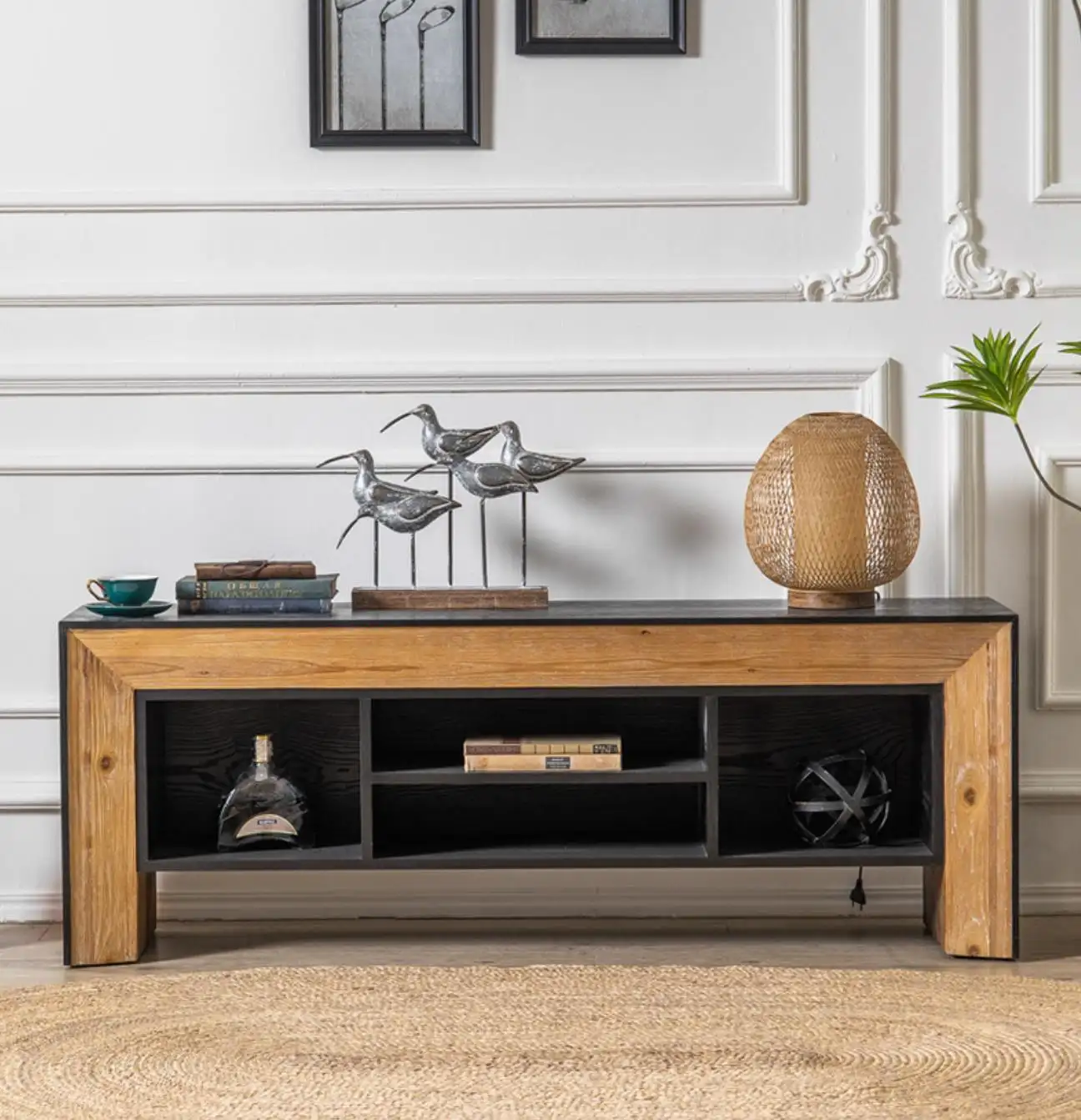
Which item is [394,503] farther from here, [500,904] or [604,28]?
[604,28]

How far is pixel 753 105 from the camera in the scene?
279 centimetres

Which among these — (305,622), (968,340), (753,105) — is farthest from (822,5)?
(305,622)

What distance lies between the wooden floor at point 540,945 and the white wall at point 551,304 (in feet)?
0.23

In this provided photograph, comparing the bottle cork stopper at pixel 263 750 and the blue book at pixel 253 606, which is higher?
the blue book at pixel 253 606

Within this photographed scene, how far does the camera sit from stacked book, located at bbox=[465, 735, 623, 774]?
2492mm

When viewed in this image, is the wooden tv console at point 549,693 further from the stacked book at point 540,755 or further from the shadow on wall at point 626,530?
the shadow on wall at point 626,530

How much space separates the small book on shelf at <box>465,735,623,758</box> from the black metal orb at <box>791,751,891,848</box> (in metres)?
0.36

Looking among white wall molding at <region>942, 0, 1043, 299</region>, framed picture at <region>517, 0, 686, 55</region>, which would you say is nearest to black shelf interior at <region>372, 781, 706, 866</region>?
white wall molding at <region>942, 0, 1043, 299</region>

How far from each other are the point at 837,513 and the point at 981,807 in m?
0.56

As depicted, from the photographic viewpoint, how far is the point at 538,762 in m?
2.50

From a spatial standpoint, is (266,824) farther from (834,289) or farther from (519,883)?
(834,289)

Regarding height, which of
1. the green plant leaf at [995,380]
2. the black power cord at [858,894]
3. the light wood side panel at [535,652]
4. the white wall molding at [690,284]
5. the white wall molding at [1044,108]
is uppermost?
the white wall molding at [1044,108]

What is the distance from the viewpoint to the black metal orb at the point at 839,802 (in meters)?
2.55

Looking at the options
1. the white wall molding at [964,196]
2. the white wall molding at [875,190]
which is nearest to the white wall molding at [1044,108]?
the white wall molding at [964,196]
